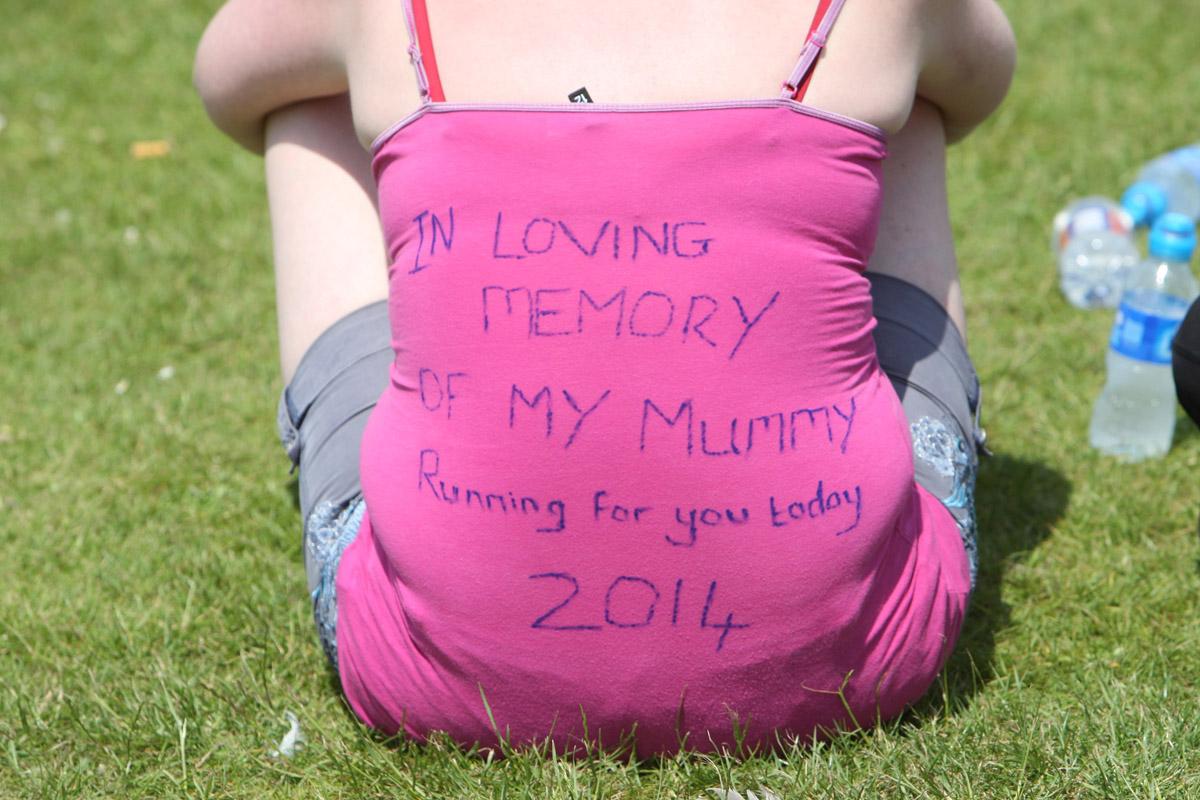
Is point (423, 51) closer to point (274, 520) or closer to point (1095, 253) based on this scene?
point (274, 520)

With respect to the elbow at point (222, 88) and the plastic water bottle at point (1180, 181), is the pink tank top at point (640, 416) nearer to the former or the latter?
the elbow at point (222, 88)

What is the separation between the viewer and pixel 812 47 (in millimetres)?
1691

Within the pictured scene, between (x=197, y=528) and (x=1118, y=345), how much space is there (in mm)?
2084

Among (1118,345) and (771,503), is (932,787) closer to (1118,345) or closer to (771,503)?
(771,503)

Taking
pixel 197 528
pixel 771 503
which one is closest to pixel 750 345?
pixel 771 503

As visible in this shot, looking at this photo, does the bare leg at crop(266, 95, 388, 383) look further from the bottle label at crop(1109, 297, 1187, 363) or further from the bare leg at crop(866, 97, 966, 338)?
the bottle label at crop(1109, 297, 1187, 363)

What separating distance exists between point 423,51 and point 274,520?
1350 mm

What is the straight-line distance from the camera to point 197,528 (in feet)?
9.18

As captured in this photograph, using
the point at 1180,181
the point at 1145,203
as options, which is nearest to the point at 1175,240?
the point at 1145,203

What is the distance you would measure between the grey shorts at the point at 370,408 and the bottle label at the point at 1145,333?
2.90 ft

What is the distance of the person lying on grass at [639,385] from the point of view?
5.41 ft

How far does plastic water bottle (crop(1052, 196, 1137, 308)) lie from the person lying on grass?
1.76 metres

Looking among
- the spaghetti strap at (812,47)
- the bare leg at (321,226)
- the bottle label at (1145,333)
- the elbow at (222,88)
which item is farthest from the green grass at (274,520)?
the spaghetti strap at (812,47)

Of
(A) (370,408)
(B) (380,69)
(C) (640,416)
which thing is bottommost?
(A) (370,408)
